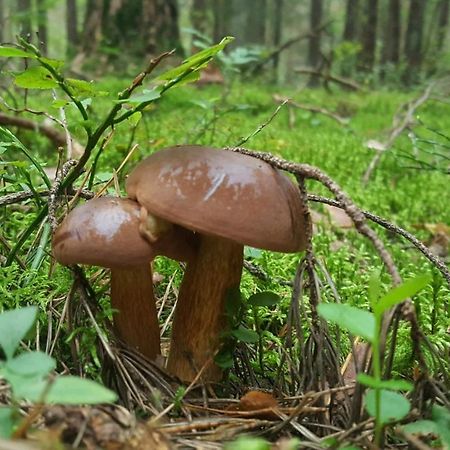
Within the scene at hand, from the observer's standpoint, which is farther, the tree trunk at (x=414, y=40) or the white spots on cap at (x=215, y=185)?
the tree trunk at (x=414, y=40)

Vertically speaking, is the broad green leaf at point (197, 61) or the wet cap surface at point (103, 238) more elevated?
the broad green leaf at point (197, 61)

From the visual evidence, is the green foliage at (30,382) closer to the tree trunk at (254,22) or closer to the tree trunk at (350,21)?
the tree trunk at (350,21)

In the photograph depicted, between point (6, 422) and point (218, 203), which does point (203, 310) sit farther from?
point (6, 422)

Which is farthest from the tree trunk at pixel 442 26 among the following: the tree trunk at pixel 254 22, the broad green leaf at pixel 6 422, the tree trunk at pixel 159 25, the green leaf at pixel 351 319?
the broad green leaf at pixel 6 422

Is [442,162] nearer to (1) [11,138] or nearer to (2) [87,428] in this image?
(1) [11,138]

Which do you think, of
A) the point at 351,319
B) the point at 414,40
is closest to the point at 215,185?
the point at 351,319

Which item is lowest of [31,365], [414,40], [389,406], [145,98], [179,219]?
[414,40]

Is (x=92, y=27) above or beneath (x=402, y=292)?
beneath
